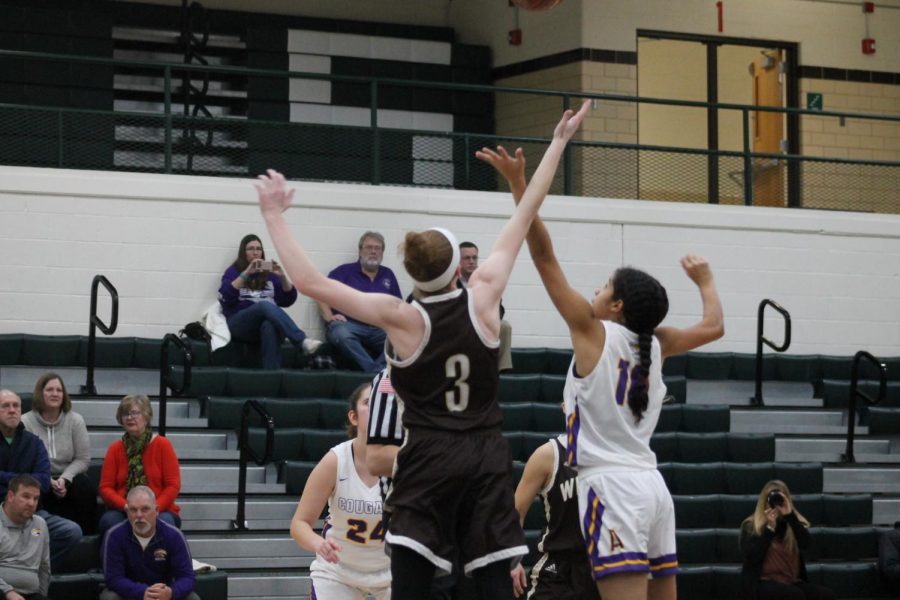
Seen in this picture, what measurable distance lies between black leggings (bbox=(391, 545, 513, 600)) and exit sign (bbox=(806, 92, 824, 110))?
40.3 feet

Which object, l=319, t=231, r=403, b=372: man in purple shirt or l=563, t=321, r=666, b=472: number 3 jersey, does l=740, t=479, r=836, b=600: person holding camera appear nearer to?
l=319, t=231, r=403, b=372: man in purple shirt

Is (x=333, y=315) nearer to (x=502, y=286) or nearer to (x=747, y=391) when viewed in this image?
(x=747, y=391)

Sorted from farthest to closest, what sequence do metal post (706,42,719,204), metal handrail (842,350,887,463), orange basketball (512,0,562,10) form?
metal post (706,42,719,204), metal handrail (842,350,887,463), orange basketball (512,0,562,10)

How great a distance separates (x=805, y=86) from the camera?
16.0m

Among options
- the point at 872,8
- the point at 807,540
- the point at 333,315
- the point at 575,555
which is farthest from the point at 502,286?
the point at 872,8

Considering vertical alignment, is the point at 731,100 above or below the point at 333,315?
above

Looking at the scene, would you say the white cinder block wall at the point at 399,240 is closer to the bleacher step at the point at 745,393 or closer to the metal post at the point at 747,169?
the metal post at the point at 747,169

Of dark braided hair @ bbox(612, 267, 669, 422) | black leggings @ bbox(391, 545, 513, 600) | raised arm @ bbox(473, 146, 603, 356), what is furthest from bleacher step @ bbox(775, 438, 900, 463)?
black leggings @ bbox(391, 545, 513, 600)

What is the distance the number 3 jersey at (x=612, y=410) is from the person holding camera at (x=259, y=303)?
6.33 m

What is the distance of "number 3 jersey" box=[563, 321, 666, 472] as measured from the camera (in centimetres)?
509

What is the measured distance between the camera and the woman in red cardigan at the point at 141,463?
9.16 m

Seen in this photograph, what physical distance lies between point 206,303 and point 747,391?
14.9 feet

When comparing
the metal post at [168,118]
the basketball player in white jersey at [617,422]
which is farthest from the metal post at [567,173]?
the basketball player in white jersey at [617,422]

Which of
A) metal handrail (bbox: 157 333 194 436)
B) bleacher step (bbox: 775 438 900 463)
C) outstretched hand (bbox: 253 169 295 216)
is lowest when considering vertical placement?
bleacher step (bbox: 775 438 900 463)
